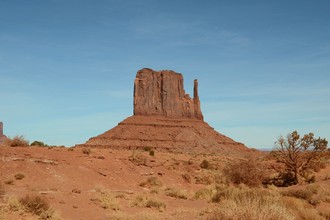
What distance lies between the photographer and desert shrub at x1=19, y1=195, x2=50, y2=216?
12.2 m

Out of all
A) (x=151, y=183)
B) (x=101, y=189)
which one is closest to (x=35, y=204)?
(x=101, y=189)

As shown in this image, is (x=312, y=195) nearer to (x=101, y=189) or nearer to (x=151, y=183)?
(x=101, y=189)

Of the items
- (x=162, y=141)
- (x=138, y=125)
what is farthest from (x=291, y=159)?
(x=138, y=125)

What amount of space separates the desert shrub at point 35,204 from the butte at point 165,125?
3159 inches

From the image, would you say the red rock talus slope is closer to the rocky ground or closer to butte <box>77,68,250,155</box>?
butte <box>77,68,250,155</box>

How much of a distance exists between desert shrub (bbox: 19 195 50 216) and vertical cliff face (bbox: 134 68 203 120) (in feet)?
370

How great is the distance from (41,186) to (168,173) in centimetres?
1359

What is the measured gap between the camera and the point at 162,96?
434 feet

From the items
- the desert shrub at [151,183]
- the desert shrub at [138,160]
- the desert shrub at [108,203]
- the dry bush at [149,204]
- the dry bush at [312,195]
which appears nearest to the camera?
the desert shrub at [108,203]

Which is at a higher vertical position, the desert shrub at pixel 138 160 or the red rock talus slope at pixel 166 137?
the red rock talus slope at pixel 166 137

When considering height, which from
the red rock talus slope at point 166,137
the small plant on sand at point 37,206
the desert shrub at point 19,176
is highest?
the red rock talus slope at point 166,137

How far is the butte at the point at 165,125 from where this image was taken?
99062 millimetres

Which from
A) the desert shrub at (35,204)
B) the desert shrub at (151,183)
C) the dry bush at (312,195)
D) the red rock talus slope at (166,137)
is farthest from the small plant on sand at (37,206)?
the red rock talus slope at (166,137)

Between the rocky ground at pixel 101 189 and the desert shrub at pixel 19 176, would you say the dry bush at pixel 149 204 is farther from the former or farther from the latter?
the desert shrub at pixel 19 176
